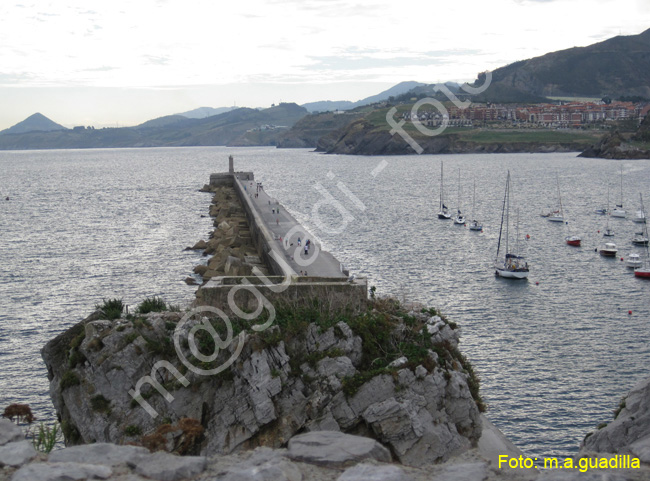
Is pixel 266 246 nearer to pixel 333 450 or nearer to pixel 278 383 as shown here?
pixel 278 383

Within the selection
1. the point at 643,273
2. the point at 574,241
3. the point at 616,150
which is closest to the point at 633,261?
the point at 643,273

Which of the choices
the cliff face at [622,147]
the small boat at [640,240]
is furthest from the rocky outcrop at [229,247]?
the cliff face at [622,147]

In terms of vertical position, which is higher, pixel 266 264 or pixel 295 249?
pixel 295 249

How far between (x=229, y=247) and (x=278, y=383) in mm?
30828

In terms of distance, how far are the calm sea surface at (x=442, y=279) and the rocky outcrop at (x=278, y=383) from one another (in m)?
4.77

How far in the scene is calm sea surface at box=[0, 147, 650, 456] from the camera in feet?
79.7

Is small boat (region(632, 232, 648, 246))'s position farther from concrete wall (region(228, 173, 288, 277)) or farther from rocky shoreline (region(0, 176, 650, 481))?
rocky shoreline (region(0, 176, 650, 481))

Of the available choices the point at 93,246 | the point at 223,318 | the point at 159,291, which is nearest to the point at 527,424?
the point at 223,318

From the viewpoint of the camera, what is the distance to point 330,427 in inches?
623

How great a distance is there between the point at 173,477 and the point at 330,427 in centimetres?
1021

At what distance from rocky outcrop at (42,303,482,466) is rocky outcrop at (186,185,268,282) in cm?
1536

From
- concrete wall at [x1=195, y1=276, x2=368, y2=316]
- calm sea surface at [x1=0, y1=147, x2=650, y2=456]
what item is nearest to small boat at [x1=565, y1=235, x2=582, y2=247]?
calm sea surface at [x1=0, y1=147, x2=650, y2=456]

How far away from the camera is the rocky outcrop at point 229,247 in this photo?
119 feet

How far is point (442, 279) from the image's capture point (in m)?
40.8
